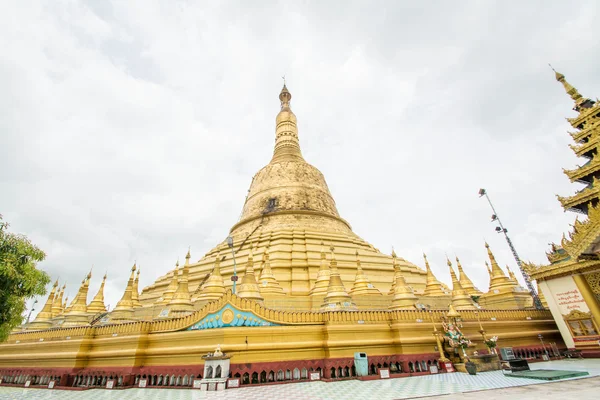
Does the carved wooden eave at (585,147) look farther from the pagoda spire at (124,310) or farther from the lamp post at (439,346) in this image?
the pagoda spire at (124,310)

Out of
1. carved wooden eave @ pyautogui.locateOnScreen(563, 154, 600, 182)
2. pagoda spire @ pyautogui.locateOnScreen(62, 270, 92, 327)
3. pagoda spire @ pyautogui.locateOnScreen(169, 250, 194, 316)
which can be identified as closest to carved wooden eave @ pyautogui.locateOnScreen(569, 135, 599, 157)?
carved wooden eave @ pyautogui.locateOnScreen(563, 154, 600, 182)

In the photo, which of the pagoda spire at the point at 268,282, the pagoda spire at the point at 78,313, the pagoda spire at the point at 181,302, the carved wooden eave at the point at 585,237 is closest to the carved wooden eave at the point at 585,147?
the carved wooden eave at the point at 585,237

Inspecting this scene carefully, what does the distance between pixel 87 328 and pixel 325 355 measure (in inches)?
327

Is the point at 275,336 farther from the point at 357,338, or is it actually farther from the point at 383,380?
the point at 383,380

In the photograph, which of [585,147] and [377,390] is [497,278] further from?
[377,390]

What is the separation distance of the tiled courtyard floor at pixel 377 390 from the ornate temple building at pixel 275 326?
2.40ft

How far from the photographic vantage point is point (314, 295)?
41.3ft

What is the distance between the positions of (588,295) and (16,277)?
18040 millimetres

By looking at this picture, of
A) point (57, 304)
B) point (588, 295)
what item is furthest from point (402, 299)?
point (57, 304)

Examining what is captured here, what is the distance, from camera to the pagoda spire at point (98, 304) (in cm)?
1387

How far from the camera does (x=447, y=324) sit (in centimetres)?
997

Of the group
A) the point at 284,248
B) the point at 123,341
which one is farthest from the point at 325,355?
the point at 284,248

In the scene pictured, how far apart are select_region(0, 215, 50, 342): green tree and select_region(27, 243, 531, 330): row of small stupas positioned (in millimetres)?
4383

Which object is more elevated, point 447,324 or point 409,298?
point 409,298
